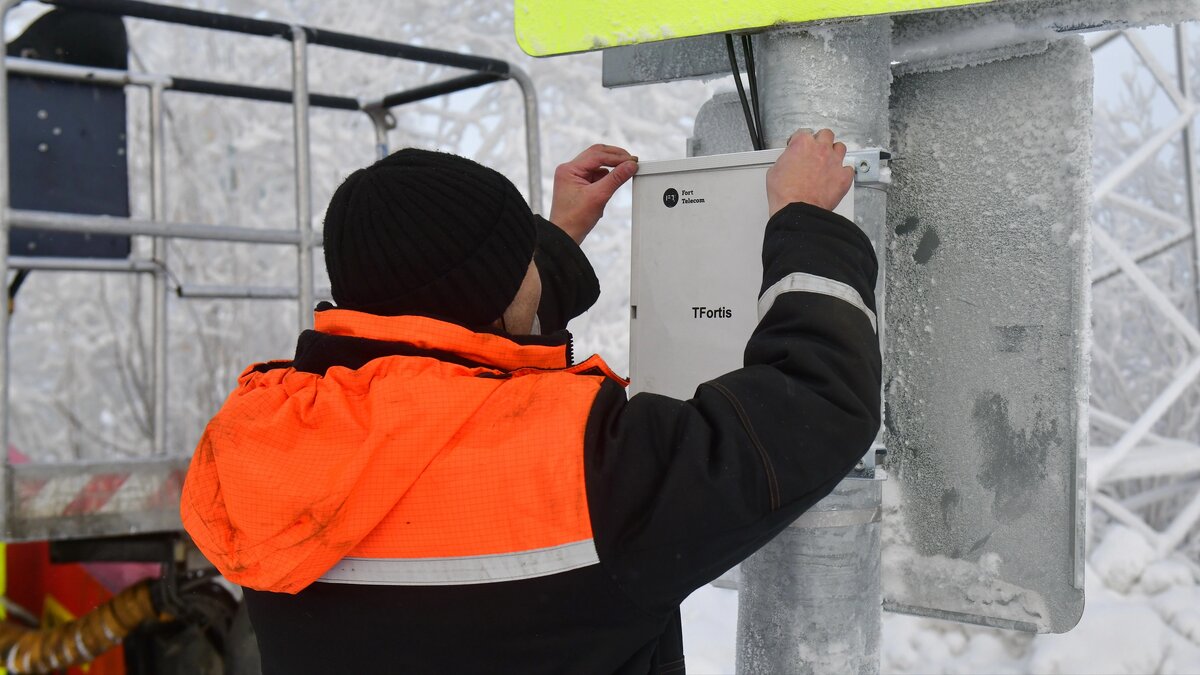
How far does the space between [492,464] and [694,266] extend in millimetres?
490

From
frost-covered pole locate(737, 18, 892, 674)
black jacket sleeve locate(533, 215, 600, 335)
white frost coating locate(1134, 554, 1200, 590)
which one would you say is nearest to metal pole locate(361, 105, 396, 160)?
black jacket sleeve locate(533, 215, 600, 335)

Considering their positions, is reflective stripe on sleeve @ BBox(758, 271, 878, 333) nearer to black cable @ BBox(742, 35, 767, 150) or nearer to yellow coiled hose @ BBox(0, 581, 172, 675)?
black cable @ BBox(742, 35, 767, 150)

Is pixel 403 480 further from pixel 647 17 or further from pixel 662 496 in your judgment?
pixel 647 17

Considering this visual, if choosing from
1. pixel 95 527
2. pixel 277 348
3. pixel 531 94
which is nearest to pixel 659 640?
pixel 95 527

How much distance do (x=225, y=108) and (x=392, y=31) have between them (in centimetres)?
194

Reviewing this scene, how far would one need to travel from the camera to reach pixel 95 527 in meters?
2.79

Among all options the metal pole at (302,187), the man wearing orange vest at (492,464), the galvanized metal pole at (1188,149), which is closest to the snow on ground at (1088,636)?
the galvanized metal pole at (1188,149)

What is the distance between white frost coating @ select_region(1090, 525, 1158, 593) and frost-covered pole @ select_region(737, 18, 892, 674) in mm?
3527

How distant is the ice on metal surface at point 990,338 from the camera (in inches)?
53.2

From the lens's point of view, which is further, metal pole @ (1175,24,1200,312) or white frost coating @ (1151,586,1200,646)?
metal pole @ (1175,24,1200,312)

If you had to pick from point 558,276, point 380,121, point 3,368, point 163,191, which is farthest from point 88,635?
point 558,276

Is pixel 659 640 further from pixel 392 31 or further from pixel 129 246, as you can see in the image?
pixel 392 31

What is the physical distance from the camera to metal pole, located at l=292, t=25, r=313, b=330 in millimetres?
3016

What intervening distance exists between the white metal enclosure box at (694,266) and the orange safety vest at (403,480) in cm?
32
